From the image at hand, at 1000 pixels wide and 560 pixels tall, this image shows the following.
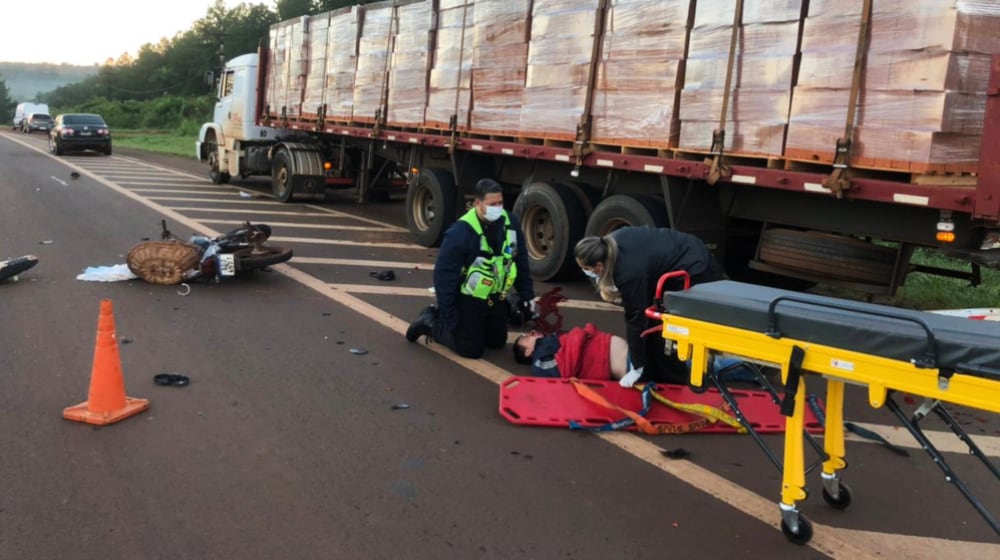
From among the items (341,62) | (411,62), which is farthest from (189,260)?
(341,62)

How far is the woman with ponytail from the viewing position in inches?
206

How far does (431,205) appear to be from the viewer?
1285 cm

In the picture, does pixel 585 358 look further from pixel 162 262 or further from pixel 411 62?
pixel 411 62

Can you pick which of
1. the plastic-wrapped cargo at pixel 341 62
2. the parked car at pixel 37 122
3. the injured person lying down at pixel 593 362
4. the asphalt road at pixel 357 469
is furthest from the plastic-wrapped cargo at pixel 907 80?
the parked car at pixel 37 122

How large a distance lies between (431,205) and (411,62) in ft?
6.95

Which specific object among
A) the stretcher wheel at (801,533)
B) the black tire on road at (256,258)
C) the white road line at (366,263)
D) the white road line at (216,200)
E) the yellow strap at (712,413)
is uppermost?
the white road line at (216,200)

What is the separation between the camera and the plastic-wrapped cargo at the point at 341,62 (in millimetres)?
14500

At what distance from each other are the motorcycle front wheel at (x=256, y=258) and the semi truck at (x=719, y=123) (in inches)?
117

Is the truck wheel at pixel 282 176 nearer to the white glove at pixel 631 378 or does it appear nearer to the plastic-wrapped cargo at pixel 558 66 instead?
the plastic-wrapped cargo at pixel 558 66

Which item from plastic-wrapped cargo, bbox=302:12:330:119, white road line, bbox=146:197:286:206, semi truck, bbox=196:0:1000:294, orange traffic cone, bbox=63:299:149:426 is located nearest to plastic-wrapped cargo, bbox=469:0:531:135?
semi truck, bbox=196:0:1000:294

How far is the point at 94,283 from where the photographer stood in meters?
8.92

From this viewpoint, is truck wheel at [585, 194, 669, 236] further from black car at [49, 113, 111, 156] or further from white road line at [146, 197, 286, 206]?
black car at [49, 113, 111, 156]

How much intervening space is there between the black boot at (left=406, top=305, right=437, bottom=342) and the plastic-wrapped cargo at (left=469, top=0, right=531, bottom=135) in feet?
13.2

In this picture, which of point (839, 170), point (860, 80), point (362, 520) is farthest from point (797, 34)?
point (362, 520)
